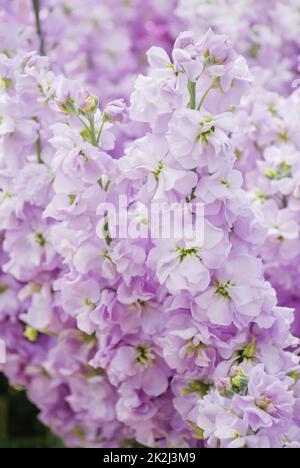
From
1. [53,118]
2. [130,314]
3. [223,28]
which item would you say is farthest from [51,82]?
[223,28]

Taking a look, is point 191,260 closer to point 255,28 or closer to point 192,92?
point 192,92

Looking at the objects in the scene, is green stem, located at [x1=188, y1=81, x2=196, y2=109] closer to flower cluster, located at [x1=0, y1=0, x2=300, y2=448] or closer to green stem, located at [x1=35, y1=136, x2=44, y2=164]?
flower cluster, located at [x1=0, y1=0, x2=300, y2=448]

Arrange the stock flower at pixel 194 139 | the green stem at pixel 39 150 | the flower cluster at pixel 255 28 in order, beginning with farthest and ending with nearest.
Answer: the flower cluster at pixel 255 28 < the green stem at pixel 39 150 < the stock flower at pixel 194 139

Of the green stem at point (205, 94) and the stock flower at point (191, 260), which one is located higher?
the green stem at point (205, 94)

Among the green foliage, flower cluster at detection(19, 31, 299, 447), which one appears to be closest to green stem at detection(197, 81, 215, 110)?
flower cluster at detection(19, 31, 299, 447)

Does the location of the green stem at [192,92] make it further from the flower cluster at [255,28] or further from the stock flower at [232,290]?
the flower cluster at [255,28]

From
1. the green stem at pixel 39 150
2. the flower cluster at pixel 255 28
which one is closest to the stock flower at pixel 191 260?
the green stem at pixel 39 150

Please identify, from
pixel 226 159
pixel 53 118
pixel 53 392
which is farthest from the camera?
pixel 53 392

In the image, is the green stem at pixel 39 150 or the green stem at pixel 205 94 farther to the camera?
the green stem at pixel 39 150

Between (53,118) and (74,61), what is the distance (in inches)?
11.2

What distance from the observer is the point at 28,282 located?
0.69 m

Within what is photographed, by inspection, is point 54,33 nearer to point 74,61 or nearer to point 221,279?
point 74,61

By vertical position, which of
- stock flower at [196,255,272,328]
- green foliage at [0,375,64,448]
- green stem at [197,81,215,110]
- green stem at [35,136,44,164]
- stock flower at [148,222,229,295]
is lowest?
green foliage at [0,375,64,448]

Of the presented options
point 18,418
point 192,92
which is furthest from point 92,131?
point 18,418
